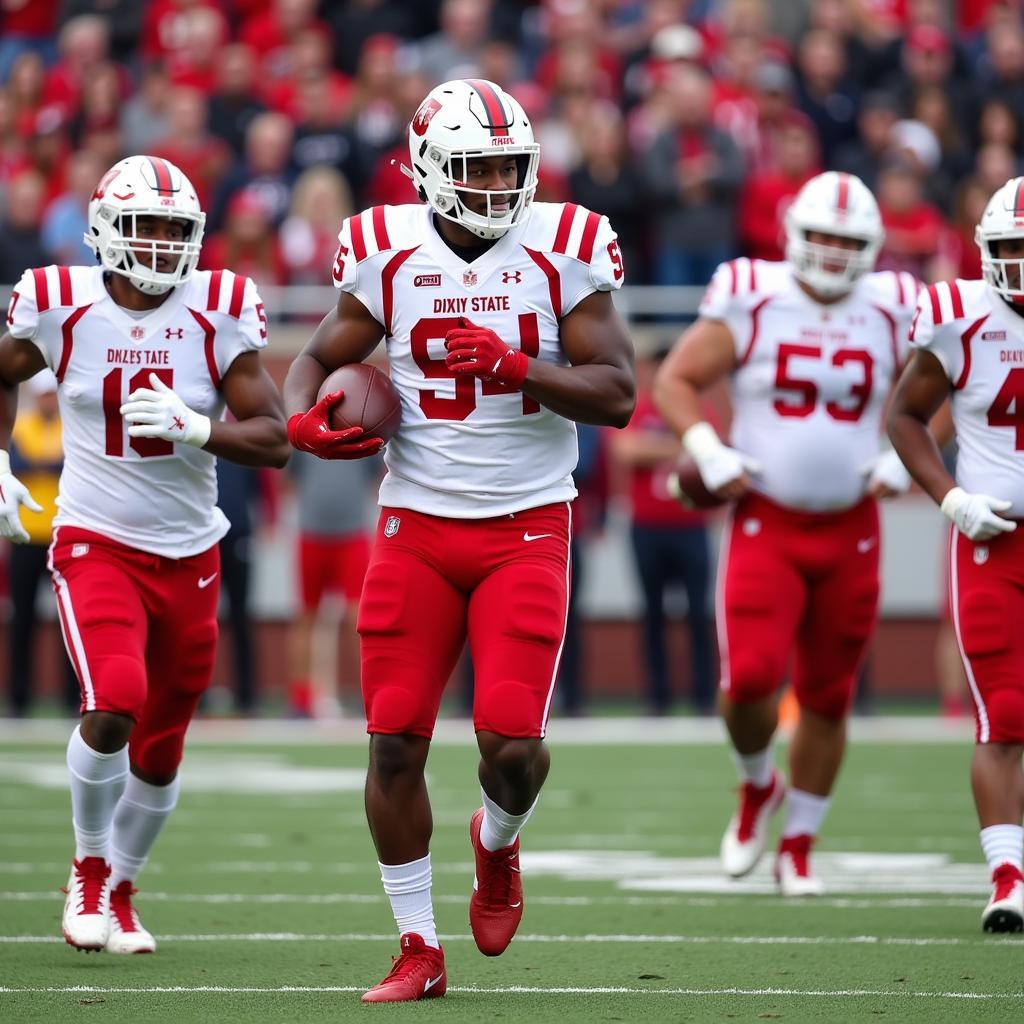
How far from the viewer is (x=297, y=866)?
23.0 ft

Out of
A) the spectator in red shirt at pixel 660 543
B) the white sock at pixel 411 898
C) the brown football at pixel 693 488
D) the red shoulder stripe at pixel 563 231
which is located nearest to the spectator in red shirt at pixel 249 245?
the spectator in red shirt at pixel 660 543

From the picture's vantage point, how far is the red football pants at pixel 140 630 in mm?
5148

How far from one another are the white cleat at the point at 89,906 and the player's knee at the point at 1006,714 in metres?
2.30

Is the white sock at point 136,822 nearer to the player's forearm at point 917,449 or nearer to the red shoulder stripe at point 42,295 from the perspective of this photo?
the red shoulder stripe at point 42,295

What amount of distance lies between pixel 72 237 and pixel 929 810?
6.71 meters

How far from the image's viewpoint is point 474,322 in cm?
481

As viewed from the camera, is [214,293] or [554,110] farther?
[554,110]

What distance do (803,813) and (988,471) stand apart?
4.33 ft

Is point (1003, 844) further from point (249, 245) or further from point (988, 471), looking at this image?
point (249, 245)

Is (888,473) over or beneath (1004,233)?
beneath

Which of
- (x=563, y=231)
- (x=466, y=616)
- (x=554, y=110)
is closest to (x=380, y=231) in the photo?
(x=563, y=231)

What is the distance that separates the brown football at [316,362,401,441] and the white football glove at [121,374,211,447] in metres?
0.52

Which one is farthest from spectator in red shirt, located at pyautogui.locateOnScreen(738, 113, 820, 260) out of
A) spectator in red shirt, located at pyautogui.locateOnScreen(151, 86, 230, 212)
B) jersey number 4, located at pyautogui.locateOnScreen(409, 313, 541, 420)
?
jersey number 4, located at pyautogui.locateOnScreen(409, 313, 541, 420)

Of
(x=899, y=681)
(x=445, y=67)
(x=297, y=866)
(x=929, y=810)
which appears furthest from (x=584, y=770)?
(x=445, y=67)
